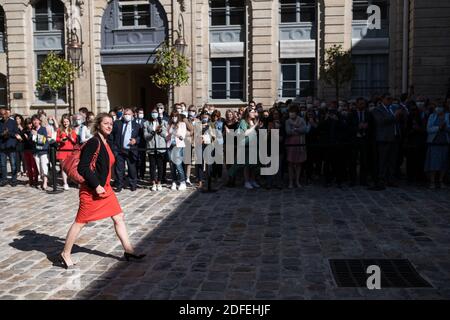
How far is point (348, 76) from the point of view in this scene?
69.6 feet

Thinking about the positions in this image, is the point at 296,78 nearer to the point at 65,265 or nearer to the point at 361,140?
the point at 361,140

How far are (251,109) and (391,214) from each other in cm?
478

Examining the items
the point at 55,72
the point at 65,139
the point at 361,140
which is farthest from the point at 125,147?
the point at 55,72

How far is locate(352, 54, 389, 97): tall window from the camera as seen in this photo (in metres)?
23.5

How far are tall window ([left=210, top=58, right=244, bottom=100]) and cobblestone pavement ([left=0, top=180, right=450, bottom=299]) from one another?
43.6 feet

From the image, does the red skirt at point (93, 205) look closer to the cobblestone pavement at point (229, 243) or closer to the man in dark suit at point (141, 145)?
the cobblestone pavement at point (229, 243)

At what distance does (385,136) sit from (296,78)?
12.5 meters

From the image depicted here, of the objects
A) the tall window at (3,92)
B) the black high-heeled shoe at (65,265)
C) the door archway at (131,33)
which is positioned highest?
the door archway at (131,33)

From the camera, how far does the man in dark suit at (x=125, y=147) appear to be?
12.5 m

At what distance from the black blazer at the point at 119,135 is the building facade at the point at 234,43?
11473mm

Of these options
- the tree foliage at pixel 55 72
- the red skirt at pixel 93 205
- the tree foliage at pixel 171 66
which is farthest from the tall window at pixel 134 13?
the red skirt at pixel 93 205

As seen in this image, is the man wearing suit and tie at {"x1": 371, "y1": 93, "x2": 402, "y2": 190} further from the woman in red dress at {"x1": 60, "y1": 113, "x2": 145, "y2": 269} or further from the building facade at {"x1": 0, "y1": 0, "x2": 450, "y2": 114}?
the building facade at {"x1": 0, "y1": 0, "x2": 450, "y2": 114}
